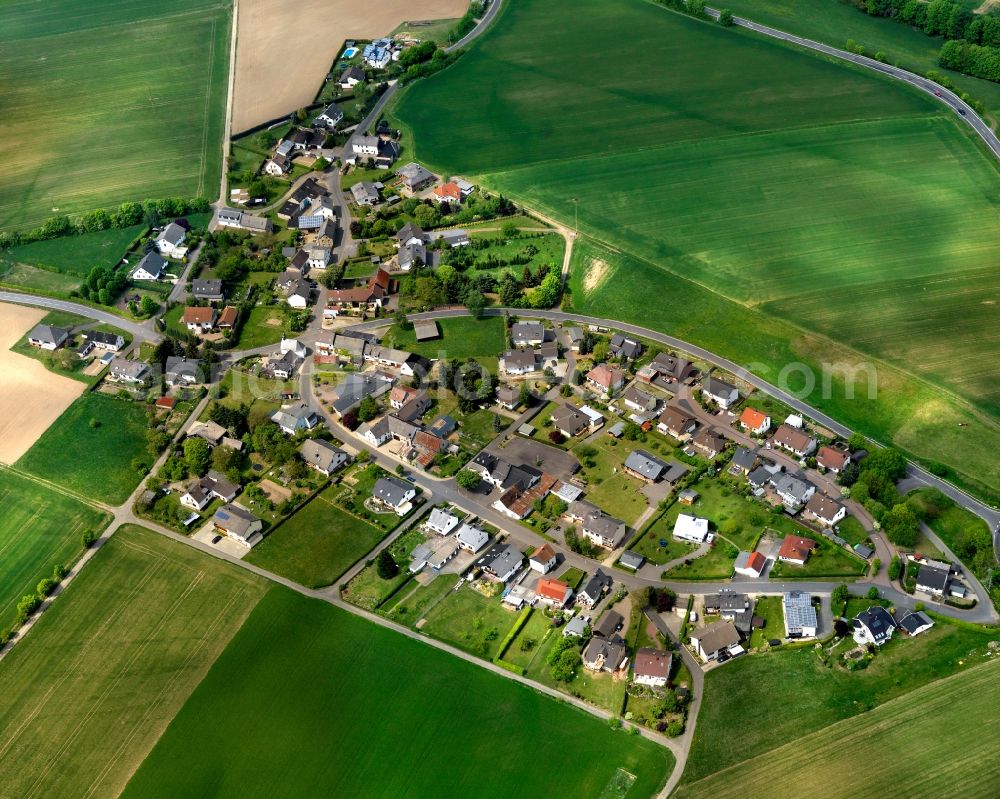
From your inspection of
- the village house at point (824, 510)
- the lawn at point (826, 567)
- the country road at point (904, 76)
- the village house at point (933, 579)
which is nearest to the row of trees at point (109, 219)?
the village house at point (824, 510)

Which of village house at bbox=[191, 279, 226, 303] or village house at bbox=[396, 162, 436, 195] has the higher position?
Result: village house at bbox=[396, 162, 436, 195]

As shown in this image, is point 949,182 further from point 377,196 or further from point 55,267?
point 55,267

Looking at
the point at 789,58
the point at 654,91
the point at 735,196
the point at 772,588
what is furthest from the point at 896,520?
the point at 789,58

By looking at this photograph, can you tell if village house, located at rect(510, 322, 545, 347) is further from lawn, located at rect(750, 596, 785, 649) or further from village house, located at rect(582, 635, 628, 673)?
village house, located at rect(582, 635, 628, 673)

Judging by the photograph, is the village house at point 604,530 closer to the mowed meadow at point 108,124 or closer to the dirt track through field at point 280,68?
the mowed meadow at point 108,124

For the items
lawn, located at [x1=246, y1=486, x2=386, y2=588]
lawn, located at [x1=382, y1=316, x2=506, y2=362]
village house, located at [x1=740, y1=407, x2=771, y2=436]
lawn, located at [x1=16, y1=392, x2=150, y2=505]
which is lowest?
lawn, located at [x1=16, y1=392, x2=150, y2=505]

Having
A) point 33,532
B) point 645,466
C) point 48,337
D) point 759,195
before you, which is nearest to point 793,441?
point 645,466

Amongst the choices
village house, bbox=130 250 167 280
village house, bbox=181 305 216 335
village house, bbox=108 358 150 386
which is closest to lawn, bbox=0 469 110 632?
village house, bbox=108 358 150 386
